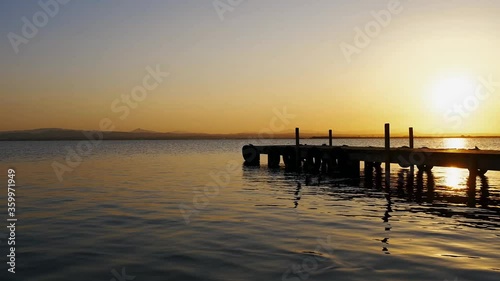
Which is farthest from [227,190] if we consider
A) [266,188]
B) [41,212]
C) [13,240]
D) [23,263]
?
[23,263]

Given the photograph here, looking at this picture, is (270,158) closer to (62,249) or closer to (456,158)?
(456,158)

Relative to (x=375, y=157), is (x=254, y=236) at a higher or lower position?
lower

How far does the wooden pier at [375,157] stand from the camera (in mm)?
22528

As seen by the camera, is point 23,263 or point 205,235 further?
point 205,235

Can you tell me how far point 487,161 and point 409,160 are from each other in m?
5.73

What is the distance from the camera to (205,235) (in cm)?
1275

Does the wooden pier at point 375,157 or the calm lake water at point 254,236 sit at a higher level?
the wooden pier at point 375,157

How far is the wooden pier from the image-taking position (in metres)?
22.5

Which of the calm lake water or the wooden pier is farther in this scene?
→ the wooden pier

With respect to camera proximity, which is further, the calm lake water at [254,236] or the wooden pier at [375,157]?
the wooden pier at [375,157]

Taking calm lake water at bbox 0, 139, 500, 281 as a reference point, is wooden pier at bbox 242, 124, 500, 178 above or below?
above

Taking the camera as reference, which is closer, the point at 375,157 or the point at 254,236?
the point at 254,236

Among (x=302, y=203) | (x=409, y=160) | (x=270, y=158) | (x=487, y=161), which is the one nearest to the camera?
(x=302, y=203)

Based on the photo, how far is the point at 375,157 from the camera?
30.2m
